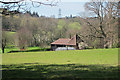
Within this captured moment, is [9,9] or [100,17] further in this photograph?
[100,17]

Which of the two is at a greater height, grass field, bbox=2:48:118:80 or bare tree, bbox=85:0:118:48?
bare tree, bbox=85:0:118:48

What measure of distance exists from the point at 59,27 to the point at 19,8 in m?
64.2

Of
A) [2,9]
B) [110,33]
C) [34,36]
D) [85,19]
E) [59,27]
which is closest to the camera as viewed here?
[2,9]

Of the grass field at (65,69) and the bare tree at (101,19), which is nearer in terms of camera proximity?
the grass field at (65,69)

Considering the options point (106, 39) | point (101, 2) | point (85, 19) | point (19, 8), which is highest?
point (101, 2)

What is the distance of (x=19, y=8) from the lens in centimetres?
890

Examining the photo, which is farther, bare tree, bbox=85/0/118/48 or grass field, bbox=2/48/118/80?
bare tree, bbox=85/0/118/48

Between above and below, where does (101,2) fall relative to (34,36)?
above

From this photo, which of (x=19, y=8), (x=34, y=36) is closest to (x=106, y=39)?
(x=19, y=8)

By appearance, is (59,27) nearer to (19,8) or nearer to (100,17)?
(100,17)

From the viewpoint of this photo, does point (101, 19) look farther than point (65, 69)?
Yes

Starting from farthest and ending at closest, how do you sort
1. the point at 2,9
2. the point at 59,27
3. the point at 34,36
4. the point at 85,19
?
the point at 59,27
the point at 34,36
the point at 85,19
the point at 2,9

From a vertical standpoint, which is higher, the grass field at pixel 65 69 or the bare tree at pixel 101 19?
the bare tree at pixel 101 19

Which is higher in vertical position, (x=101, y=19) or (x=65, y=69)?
(x=101, y=19)
